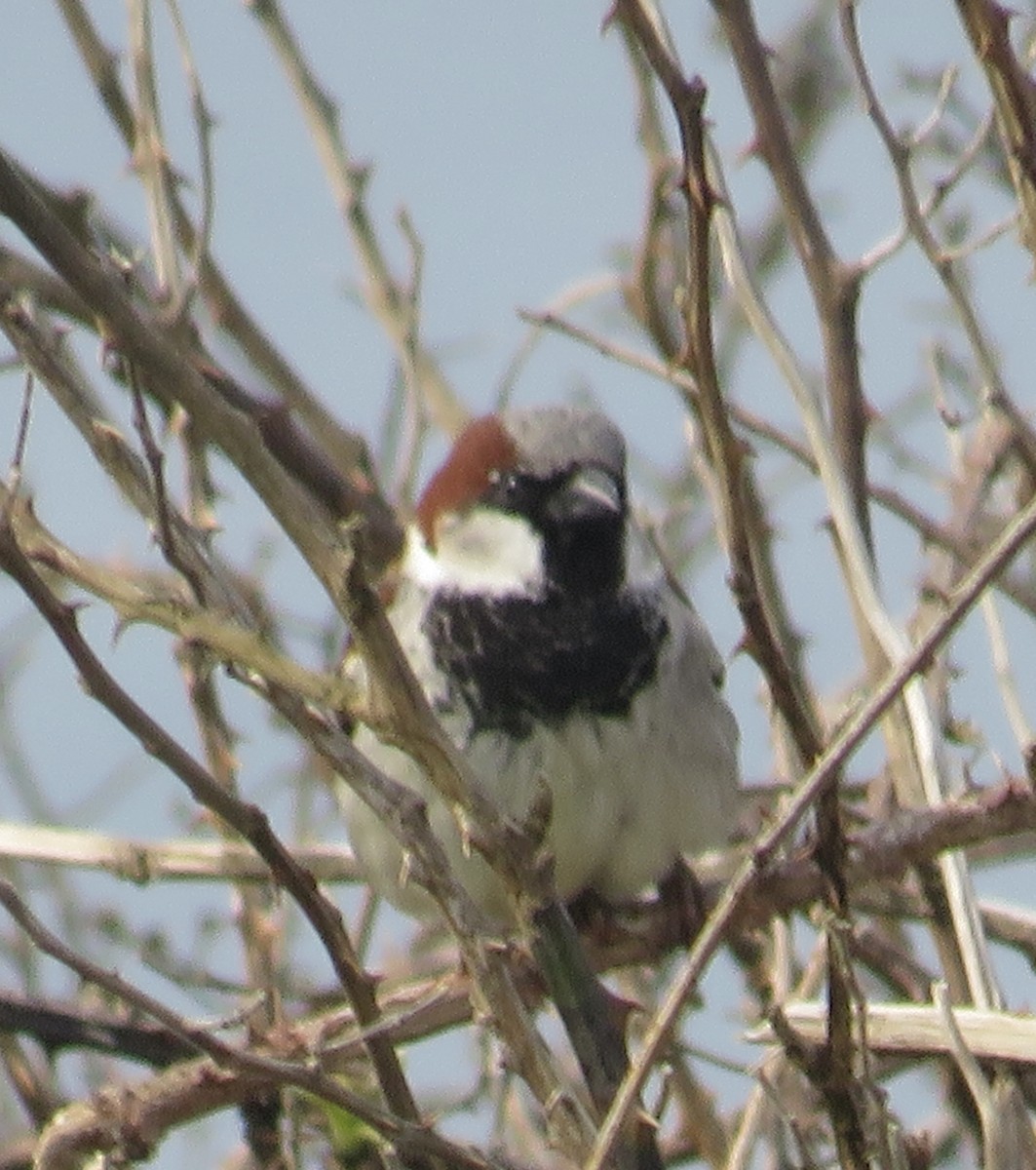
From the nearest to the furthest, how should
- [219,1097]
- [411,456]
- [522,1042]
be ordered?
[522,1042] → [219,1097] → [411,456]

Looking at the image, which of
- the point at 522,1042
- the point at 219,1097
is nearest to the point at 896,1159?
the point at 522,1042

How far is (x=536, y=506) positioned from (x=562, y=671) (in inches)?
7.9

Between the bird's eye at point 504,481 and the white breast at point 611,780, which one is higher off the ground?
the bird's eye at point 504,481

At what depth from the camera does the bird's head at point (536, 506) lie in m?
2.41

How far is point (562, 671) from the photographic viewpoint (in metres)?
2.36

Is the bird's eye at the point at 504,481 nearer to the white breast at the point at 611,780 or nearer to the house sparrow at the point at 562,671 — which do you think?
the house sparrow at the point at 562,671

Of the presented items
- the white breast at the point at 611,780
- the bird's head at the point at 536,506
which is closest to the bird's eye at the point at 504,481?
the bird's head at the point at 536,506

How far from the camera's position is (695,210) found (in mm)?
1342

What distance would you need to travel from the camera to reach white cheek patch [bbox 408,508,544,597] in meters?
2.45

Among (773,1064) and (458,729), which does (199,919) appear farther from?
(773,1064)

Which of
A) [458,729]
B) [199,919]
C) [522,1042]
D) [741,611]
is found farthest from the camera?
[199,919]

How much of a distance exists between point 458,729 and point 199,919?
394mm

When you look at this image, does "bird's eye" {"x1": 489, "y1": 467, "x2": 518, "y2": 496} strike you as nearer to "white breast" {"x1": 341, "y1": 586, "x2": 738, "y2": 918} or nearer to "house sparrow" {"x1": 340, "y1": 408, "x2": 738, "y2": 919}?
"house sparrow" {"x1": 340, "y1": 408, "x2": 738, "y2": 919}

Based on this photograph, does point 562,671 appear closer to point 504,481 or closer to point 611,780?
point 611,780
